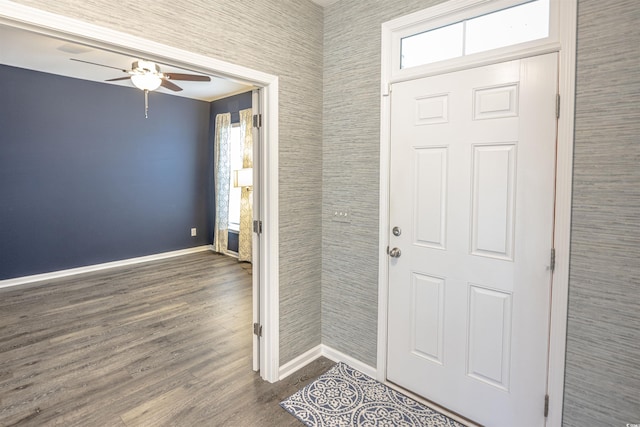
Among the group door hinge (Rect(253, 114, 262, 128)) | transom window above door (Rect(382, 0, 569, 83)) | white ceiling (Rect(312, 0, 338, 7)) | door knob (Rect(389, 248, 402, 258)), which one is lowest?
door knob (Rect(389, 248, 402, 258))

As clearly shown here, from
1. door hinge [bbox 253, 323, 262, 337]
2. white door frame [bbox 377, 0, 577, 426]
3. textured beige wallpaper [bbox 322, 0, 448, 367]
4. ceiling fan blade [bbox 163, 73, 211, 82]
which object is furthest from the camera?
ceiling fan blade [bbox 163, 73, 211, 82]

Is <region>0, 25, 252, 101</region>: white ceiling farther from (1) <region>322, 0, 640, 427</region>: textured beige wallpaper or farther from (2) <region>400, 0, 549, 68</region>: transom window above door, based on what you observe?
(1) <region>322, 0, 640, 427</region>: textured beige wallpaper

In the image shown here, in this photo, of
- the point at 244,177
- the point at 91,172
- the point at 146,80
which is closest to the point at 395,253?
the point at 146,80

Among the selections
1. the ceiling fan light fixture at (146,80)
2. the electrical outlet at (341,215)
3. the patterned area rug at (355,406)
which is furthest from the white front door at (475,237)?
the ceiling fan light fixture at (146,80)

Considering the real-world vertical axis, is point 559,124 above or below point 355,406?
above

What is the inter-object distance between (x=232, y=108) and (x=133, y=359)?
14.9 feet

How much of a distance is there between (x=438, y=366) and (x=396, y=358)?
308 mm

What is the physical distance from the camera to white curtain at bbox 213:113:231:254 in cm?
615

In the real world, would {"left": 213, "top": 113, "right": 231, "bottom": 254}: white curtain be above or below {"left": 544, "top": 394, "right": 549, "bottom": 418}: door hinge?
above

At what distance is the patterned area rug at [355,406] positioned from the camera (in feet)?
6.68

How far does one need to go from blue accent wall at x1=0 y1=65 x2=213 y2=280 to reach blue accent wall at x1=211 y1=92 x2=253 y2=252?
21cm

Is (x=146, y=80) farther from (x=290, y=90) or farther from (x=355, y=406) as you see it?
(x=355, y=406)

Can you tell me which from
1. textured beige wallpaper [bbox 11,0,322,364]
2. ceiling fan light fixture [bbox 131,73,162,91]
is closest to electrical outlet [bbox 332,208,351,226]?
textured beige wallpaper [bbox 11,0,322,364]

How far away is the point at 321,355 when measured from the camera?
2820mm
